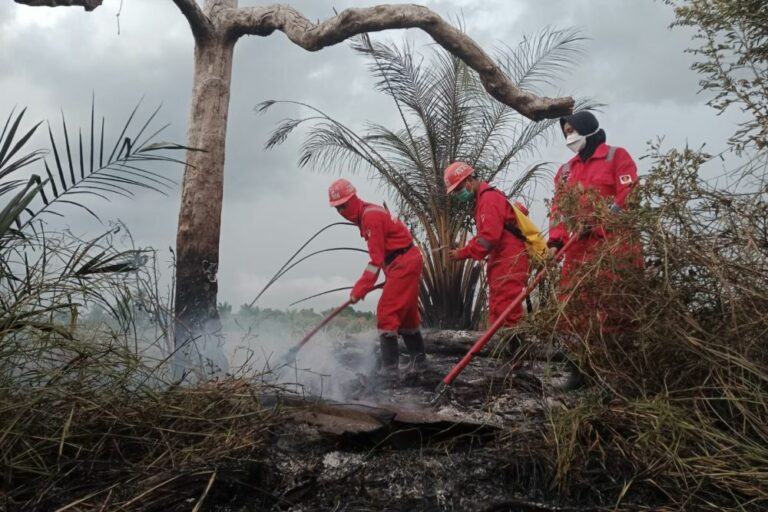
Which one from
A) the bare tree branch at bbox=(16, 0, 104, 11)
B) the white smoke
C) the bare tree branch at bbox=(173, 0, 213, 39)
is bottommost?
the white smoke

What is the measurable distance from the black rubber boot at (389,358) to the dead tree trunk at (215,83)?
5.92 ft

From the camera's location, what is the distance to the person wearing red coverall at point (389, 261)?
787 cm

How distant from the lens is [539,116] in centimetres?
966

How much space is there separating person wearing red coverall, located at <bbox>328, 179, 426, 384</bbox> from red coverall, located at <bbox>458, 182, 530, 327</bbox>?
0.77m

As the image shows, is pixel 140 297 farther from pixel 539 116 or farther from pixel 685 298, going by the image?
pixel 539 116

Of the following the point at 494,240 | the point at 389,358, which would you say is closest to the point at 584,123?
the point at 494,240

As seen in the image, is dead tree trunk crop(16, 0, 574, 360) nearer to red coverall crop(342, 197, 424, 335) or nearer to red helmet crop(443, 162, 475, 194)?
red coverall crop(342, 197, 424, 335)

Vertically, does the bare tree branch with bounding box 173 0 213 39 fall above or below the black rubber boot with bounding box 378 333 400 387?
above

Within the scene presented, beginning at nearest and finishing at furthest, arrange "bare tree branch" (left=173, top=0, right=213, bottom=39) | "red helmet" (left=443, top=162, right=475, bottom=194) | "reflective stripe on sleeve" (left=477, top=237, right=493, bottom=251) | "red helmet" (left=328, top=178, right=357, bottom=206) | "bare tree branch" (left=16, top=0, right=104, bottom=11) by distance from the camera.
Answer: "bare tree branch" (left=16, top=0, right=104, bottom=11) → "reflective stripe on sleeve" (left=477, top=237, right=493, bottom=251) → "red helmet" (left=443, top=162, right=475, bottom=194) → "red helmet" (left=328, top=178, right=357, bottom=206) → "bare tree branch" (left=173, top=0, right=213, bottom=39)

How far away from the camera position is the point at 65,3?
24.3 feet

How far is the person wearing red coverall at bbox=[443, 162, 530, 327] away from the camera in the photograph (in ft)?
24.3

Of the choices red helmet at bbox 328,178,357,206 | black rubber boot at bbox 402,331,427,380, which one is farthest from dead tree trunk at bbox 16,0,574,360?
black rubber boot at bbox 402,331,427,380

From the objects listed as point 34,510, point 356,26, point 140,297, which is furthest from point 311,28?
point 34,510

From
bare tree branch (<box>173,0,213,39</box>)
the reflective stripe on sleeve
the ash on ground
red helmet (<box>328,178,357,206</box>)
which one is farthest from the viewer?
bare tree branch (<box>173,0,213,39</box>)
